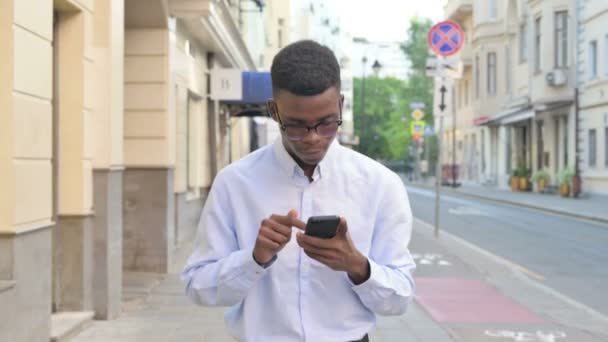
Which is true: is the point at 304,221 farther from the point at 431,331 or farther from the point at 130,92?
the point at 130,92

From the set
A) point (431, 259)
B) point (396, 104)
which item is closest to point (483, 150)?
point (396, 104)

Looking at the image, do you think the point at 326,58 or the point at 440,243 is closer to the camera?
the point at 326,58

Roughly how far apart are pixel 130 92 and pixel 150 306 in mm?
3168

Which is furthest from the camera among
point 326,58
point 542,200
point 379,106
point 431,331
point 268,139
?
point 379,106

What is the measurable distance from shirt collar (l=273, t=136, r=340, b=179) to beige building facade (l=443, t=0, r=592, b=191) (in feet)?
99.1

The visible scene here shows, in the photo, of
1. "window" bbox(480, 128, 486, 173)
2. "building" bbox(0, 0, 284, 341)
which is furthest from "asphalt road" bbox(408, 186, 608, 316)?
"window" bbox(480, 128, 486, 173)

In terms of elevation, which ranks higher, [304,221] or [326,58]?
[326,58]

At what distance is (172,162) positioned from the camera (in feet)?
35.6

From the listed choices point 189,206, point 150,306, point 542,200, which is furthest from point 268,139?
point 150,306

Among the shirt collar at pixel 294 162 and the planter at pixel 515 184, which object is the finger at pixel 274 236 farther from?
the planter at pixel 515 184

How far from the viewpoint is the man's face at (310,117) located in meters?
2.24

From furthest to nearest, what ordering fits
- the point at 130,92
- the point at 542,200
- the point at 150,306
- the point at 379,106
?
the point at 379,106, the point at 542,200, the point at 130,92, the point at 150,306

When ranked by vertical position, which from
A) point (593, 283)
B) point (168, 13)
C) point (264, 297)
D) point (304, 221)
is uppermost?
point (168, 13)

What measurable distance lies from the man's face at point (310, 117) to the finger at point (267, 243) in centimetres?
29
